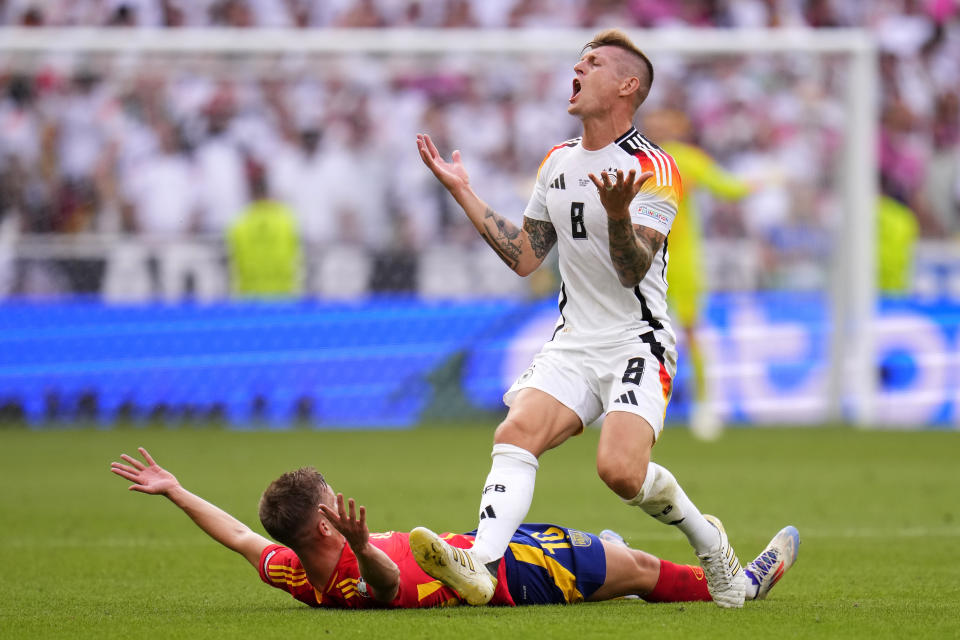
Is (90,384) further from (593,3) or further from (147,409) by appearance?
(593,3)

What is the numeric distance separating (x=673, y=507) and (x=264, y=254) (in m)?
10.5

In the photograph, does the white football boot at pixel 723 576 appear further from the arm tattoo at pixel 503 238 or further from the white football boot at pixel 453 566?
the arm tattoo at pixel 503 238

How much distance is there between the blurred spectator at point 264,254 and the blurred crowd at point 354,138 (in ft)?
0.62

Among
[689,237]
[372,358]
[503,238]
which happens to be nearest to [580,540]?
[503,238]

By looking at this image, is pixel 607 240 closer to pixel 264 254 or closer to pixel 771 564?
pixel 771 564

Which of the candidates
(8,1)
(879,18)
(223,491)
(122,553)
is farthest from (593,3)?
(122,553)

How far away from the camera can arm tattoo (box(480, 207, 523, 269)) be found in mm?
5562

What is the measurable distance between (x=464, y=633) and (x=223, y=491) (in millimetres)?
5295

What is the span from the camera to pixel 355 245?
50.3 ft

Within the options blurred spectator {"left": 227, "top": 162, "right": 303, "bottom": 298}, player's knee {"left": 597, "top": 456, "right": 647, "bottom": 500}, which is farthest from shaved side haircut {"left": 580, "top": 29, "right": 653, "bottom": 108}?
blurred spectator {"left": 227, "top": 162, "right": 303, "bottom": 298}

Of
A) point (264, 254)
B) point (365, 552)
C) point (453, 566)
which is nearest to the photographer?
point (365, 552)

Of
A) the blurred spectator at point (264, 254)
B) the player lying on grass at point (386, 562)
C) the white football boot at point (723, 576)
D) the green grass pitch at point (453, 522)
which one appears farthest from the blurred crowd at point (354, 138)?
the white football boot at point (723, 576)

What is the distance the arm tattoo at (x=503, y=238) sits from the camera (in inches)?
219

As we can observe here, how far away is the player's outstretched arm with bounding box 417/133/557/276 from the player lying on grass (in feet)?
3.38
